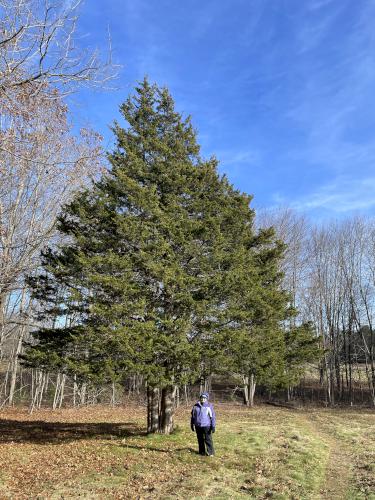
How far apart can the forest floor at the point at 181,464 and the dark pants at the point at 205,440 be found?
0.81 feet

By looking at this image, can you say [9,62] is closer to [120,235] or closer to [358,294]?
[120,235]

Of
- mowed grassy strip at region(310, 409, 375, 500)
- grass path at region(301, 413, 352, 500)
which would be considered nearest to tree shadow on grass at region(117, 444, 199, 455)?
grass path at region(301, 413, 352, 500)

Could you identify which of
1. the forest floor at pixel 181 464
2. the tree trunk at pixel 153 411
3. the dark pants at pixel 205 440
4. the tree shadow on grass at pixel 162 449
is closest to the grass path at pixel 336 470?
the forest floor at pixel 181 464

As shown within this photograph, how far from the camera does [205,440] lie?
960cm

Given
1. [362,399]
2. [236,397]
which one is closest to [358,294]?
[362,399]

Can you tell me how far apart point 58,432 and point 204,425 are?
624cm

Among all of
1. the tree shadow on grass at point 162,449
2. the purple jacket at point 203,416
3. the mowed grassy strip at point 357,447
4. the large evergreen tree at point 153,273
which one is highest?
the large evergreen tree at point 153,273

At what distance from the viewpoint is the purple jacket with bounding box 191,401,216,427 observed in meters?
9.50

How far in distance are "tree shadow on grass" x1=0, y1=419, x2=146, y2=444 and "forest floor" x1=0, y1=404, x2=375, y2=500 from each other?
0.03 meters

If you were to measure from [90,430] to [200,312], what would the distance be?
6.27 m

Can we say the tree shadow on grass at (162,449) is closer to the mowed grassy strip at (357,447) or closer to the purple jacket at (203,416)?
the purple jacket at (203,416)

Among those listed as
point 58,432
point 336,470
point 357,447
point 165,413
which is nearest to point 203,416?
point 165,413

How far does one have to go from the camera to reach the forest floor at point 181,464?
6.93 metres

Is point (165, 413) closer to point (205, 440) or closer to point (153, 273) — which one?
point (205, 440)
